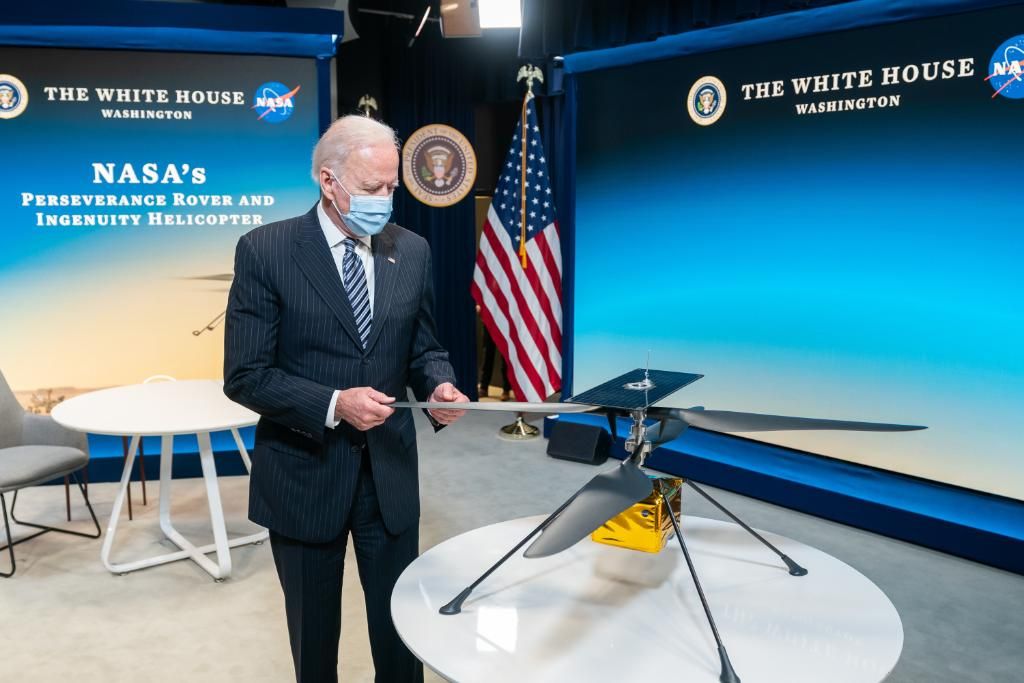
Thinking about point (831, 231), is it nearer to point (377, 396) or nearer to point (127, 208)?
point (377, 396)

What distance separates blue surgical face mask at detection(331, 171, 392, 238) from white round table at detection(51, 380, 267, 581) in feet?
5.59

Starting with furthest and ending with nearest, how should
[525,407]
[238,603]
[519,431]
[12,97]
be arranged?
[519,431], [12,97], [238,603], [525,407]

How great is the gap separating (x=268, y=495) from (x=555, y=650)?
0.81 m

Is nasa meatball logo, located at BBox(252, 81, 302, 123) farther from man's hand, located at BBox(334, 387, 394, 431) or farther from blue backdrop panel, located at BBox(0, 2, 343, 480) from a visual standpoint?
man's hand, located at BBox(334, 387, 394, 431)

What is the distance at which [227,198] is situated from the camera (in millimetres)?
4930

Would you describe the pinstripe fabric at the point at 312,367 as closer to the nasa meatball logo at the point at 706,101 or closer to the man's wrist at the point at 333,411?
the man's wrist at the point at 333,411

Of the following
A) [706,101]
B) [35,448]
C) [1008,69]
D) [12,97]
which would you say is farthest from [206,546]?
[1008,69]

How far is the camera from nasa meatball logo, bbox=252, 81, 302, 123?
490cm

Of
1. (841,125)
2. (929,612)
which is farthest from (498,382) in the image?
(929,612)

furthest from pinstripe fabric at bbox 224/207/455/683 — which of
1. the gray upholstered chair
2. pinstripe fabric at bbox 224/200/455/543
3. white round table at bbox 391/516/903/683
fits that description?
the gray upholstered chair

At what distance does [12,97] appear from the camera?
4.62 m

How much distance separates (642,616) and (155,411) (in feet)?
8.78

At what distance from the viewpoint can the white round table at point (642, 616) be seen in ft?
4.50

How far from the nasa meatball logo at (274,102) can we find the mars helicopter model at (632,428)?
3743mm
